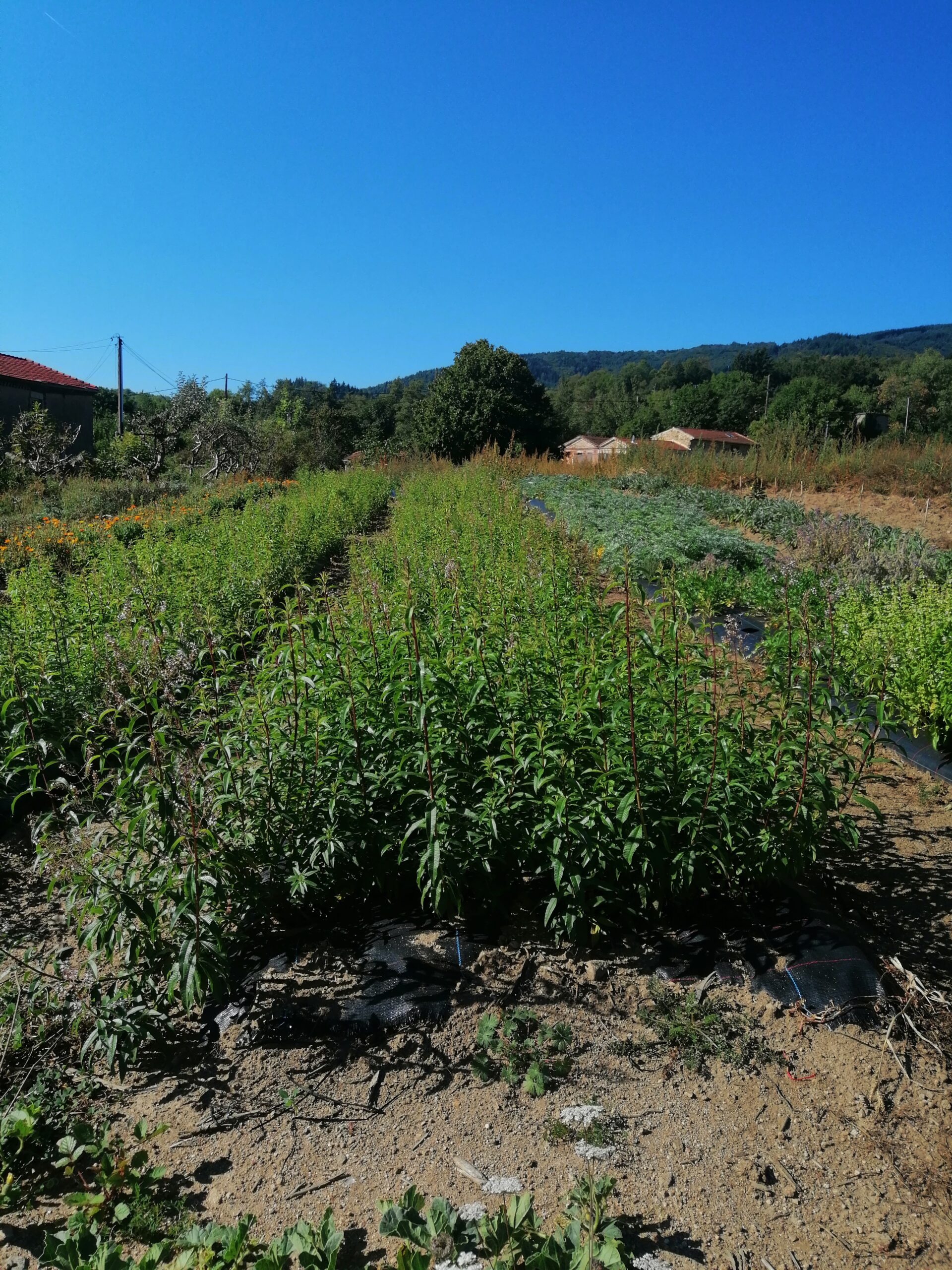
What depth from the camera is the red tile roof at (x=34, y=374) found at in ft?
89.6

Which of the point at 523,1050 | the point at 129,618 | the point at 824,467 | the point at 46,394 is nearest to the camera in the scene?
the point at 523,1050

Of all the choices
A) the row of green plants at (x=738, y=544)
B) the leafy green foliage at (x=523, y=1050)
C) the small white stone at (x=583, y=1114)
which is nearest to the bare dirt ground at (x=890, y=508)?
the row of green plants at (x=738, y=544)

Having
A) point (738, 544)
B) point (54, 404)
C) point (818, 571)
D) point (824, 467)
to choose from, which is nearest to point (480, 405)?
point (54, 404)

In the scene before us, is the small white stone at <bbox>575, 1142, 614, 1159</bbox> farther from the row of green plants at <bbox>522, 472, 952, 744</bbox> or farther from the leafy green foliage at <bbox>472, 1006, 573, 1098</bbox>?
the row of green plants at <bbox>522, 472, 952, 744</bbox>

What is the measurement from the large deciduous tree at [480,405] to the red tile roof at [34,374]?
1613cm

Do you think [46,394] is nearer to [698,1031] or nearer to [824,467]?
[824,467]

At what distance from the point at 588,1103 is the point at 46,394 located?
32684mm

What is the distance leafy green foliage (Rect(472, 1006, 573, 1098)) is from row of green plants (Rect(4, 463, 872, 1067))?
0.32 metres

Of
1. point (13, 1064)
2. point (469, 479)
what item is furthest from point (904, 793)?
point (469, 479)

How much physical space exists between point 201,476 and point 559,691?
23379 millimetres

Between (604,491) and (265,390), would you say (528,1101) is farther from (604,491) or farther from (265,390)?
(265,390)

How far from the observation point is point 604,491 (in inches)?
714

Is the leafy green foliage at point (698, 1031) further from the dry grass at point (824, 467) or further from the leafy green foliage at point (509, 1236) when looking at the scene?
the dry grass at point (824, 467)

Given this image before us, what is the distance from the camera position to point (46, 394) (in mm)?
28422
